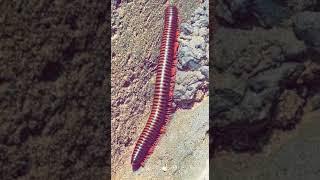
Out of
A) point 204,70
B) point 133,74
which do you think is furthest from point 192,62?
point 133,74

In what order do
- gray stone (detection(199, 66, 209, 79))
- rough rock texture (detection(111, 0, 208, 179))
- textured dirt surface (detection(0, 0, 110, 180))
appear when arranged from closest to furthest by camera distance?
1. textured dirt surface (detection(0, 0, 110, 180))
2. rough rock texture (detection(111, 0, 208, 179))
3. gray stone (detection(199, 66, 209, 79))

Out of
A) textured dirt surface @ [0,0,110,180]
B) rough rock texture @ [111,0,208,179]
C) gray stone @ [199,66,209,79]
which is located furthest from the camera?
gray stone @ [199,66,209,79]

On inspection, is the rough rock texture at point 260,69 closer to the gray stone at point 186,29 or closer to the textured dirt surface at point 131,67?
the gray stone at point 186,29

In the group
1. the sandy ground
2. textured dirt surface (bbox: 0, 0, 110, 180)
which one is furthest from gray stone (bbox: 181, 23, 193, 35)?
textured dirt surface (bbox: 0, 0, 110, 180)

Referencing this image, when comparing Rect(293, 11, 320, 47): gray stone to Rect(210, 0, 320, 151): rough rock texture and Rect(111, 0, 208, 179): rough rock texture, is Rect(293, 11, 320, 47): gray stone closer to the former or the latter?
Rect(210, 0, 320, 151): rough rock texture

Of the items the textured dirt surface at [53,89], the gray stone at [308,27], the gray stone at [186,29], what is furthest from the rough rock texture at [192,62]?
the textured dirt surface at [53,89]

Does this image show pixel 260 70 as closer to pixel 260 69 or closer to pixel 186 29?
pixel 260 69

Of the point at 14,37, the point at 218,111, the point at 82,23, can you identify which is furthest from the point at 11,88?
the point at 218,111
